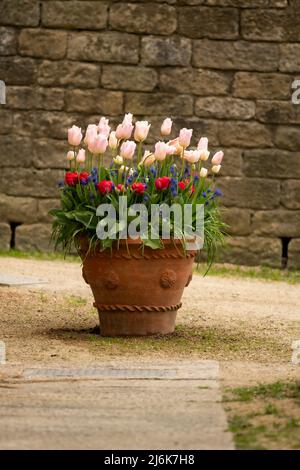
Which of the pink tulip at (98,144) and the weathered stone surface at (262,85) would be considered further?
the weathered stone surface at (262,85)

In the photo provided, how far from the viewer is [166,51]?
10.3 meters

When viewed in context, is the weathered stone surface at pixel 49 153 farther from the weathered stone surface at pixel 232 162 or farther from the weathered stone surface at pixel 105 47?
the weathered stone surface at pixel 232 162

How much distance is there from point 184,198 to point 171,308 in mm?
626

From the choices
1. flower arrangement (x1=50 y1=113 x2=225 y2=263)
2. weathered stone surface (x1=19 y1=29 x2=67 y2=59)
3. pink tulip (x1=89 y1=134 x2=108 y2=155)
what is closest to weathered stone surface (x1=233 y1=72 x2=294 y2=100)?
weathered stone surface (x1=19 y1=29 x2=67 y2=59)

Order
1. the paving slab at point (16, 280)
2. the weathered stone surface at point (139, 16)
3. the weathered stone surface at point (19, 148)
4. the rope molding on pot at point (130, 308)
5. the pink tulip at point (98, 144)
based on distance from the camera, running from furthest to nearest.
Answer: the weathered stone surface at point (19, 148)
the weathered stone surface at point (139, 16)
the paving slab at point (16, 280)
the rope molding on pot at point (130, 308)
the pink tulip at point (98, 144)

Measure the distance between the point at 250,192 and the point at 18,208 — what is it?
2158 mm

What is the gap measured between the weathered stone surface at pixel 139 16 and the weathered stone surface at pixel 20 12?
0.70 meters

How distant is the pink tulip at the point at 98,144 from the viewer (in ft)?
19.9

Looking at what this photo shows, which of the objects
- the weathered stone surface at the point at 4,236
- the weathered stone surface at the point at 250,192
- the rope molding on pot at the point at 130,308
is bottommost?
the weathered stone surface at the point at 4,236

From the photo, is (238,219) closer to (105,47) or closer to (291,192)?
(291,192)

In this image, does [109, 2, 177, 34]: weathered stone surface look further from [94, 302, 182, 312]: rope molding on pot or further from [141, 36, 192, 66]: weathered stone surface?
[94, 302, 182, 312]: rope molding on pot

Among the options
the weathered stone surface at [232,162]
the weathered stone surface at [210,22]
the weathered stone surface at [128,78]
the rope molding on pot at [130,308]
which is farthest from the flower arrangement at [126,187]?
the weathered stone surface at [210,22]

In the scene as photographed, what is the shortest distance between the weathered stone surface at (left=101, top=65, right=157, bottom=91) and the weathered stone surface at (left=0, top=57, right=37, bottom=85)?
665 mm

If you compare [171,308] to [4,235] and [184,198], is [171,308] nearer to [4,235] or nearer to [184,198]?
[184,198]
